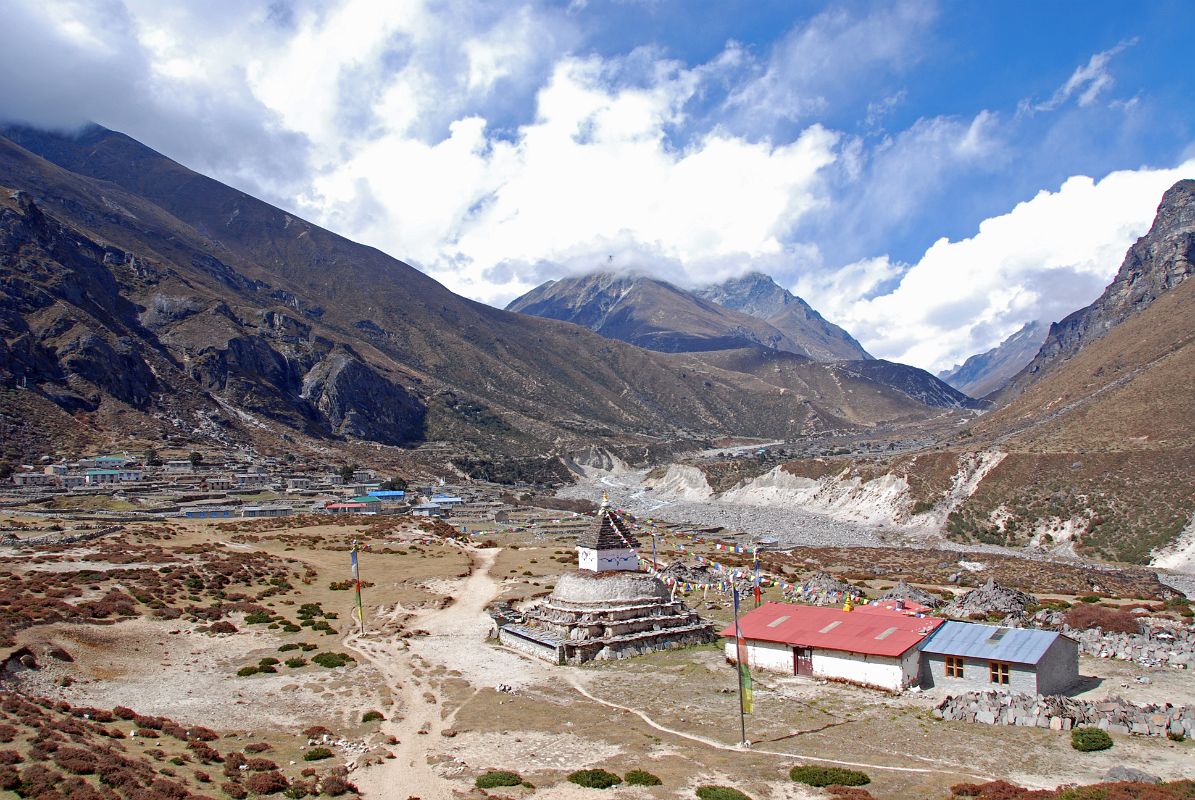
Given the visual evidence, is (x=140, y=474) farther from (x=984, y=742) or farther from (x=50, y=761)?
(x=984, y=742)

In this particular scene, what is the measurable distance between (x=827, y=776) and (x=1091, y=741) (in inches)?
352

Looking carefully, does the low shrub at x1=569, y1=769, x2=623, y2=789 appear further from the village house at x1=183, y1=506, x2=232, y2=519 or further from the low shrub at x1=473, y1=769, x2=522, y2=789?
the village house at x1=183, y1=506, x2=232, y2=519

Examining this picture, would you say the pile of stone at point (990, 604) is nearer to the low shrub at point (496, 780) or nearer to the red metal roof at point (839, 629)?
the red metal roof at point (839, 629)

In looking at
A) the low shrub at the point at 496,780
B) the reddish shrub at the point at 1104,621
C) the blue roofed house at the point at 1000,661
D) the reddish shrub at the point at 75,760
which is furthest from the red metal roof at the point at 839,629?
the reddish shrub at the point at 75,760

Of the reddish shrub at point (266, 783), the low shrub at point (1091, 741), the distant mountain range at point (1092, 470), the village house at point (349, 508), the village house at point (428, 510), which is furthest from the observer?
the village house at point (428, 510)

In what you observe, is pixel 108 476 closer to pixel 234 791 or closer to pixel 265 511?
pixel 265 511

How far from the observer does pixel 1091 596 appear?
172ft

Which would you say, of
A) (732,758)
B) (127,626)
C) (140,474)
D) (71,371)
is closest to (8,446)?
(140,474)

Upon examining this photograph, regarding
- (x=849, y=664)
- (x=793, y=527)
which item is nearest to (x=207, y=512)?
(x=793, y=527)

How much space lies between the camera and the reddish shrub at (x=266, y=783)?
66.2 feet

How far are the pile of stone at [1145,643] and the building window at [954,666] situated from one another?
9495mm

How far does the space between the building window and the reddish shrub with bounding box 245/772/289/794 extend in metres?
24.7

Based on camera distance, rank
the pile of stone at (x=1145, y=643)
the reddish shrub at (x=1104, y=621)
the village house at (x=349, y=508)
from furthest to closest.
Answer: the village house at (x=349, y=508), the reddish shrub at (x=1104, y=621), the pile of stone at (x=1145, y=643)

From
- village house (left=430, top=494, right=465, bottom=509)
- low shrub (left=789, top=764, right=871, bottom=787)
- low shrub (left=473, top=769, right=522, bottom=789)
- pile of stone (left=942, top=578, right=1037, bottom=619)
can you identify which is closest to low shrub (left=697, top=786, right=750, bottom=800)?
low shrub (left=789, top=764, right=871, bottom=787)
